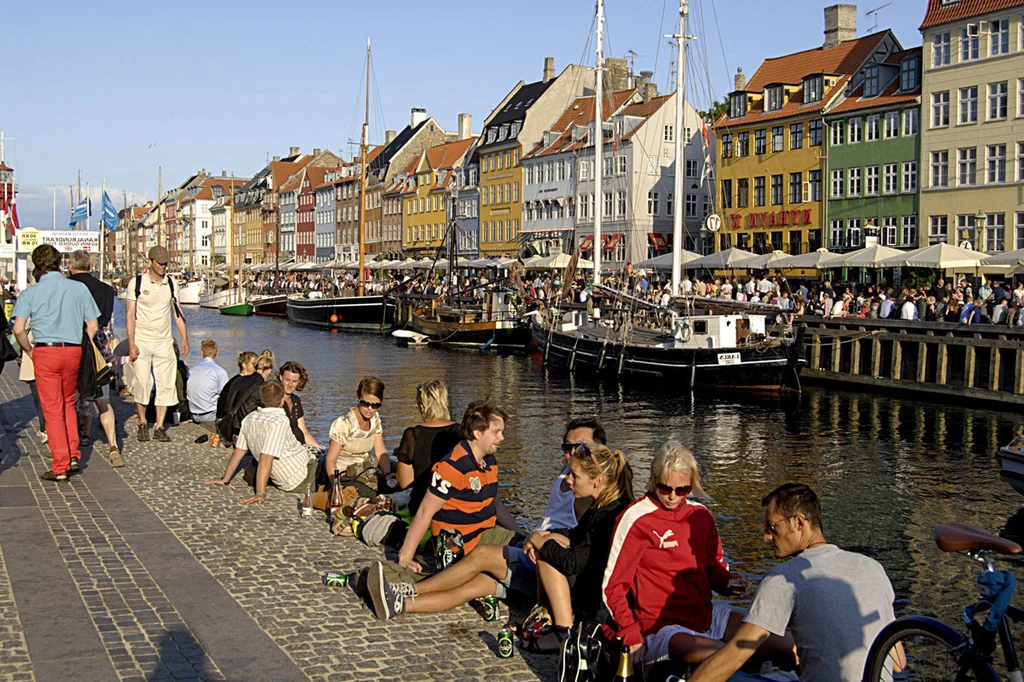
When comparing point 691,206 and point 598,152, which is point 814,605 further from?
point 691,206

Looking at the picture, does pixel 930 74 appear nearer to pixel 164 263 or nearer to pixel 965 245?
pixel 965 245

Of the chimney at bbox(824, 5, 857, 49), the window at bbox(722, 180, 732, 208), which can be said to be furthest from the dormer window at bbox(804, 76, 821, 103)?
the window at bbox(722, 180, 732, 208)

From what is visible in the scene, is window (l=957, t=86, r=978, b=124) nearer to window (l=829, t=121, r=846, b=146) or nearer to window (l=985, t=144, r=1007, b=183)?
window (l=985, t=144, r=1007, b=183)

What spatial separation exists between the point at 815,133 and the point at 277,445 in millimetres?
47977

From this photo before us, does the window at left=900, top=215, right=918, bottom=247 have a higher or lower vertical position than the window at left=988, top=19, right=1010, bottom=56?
lower

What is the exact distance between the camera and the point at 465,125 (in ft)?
333

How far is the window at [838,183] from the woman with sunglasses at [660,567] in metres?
49.0

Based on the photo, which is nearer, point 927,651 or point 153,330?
point 927,651

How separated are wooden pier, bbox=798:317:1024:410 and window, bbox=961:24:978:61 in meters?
17.3

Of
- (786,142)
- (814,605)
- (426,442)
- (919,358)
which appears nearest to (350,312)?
(786,142)

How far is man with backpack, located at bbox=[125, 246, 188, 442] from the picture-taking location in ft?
42.1

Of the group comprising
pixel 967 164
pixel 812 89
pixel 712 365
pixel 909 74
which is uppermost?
pixel 812 89

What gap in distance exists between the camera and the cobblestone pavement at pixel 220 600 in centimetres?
607

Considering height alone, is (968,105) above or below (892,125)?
above
